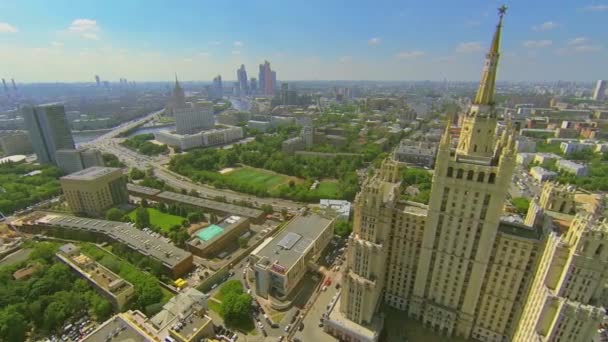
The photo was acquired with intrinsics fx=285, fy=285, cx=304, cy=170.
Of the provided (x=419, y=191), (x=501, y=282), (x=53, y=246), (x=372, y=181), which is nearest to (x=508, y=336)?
(x=501, y=282)

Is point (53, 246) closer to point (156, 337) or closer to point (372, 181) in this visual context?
point (156, 337)

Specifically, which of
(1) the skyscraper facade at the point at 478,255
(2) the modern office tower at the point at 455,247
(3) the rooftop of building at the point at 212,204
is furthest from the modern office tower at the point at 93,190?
(2) the modern office tower at the point at 455,247

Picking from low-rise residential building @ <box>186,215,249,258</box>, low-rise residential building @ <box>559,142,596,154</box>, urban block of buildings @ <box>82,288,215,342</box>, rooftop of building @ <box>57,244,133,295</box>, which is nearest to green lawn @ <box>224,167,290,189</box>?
low-rise residential building @ <box>186,215,249,258</box>

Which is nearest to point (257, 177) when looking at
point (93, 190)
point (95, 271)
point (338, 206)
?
point (338, 206)

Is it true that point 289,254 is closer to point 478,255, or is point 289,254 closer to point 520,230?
point 478,255

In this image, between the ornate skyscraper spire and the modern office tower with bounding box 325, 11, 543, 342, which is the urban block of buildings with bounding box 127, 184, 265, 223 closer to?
the modern office tower with bounding box 325, 11, 543, 342

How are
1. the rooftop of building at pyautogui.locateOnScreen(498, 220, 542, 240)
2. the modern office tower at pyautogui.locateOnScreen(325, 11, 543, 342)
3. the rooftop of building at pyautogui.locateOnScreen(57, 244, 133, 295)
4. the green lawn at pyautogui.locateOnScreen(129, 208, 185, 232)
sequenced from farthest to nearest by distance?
1. the green lawn at pyautogui.locateOnScreen(129, 208, 185, 232)
2. the rooftop of building at pyautogui.locateOnScreen(57, 244, 133, 295)
3. the rooftop of building at pyautogui.locateOnScreen(498, 220, 542, 240)
4. the modern office tower at pyautogui.locateOnScreen(325, 11, 543, 342)

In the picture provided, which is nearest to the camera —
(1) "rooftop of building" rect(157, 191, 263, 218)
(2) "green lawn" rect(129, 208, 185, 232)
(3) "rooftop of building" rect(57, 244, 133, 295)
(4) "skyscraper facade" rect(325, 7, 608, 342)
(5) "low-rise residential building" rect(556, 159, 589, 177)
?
(4) "skyscraper facade" rect(325, 7, 608, 342)
